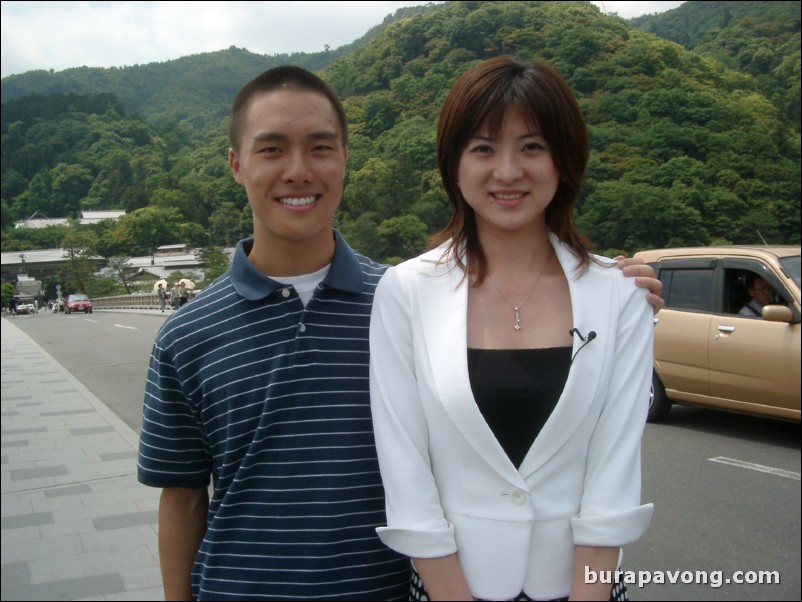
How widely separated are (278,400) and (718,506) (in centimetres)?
423

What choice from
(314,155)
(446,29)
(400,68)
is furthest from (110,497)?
(446,29)

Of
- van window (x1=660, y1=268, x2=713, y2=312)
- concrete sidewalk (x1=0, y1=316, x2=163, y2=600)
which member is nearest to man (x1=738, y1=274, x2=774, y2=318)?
van window (x1=660, y1=268, x2=713, y2=312)

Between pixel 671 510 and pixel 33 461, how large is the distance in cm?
474

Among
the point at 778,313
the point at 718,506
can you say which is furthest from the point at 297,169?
the point at 778,313

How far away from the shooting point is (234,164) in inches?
63.9

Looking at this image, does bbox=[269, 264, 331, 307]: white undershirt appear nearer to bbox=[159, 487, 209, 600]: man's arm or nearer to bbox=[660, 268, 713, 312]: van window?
bbox=[159, 487, 209, 600]: man's arm

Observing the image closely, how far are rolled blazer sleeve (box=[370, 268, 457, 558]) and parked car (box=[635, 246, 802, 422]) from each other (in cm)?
535

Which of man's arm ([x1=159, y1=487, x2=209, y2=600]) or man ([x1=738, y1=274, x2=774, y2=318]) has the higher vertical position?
man's arm ([x1=159, y1=487, x2=209, y2=600])

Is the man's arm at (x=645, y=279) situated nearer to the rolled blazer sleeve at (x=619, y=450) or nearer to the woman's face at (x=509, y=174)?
the rolled blazer sleeve at (x=619, y=450)

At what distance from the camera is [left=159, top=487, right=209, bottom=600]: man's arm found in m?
1.56

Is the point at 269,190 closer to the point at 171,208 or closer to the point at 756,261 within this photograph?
the point at 756,261

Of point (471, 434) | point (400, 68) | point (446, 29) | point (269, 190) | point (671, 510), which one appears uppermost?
point (446, 29)

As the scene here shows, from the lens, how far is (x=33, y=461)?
18.9 ft

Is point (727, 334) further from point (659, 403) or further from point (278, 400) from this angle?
point (278, 400)
